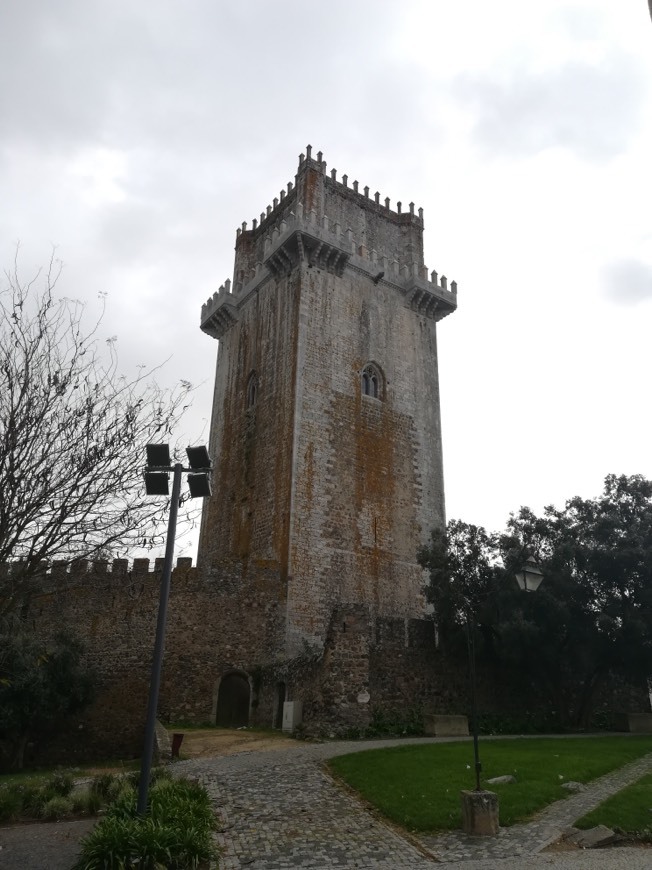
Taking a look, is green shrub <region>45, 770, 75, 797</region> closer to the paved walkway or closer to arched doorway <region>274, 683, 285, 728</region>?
the paved walkway

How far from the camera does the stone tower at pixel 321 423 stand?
22.0 meters

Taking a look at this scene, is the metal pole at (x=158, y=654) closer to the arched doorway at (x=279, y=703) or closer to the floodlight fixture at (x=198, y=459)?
the floodlight fixture at (x=198, y=459)

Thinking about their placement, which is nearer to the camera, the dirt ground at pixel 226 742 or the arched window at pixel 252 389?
the dirt ground at pixel 226 742

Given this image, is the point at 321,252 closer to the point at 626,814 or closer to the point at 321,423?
the point at 321,423

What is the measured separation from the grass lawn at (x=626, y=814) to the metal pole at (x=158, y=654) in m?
5.54

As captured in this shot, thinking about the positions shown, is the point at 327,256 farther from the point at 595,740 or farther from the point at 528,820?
the point at 528,820

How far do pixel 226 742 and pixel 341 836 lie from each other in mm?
8374

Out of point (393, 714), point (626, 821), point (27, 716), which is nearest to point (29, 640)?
point (27, 716)

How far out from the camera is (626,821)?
9.07m

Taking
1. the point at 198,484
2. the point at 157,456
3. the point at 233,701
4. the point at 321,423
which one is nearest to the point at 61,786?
the point at 198,484

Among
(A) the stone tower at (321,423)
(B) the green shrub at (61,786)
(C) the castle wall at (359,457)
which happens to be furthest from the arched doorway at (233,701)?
(B) the green shrub at (61,786)

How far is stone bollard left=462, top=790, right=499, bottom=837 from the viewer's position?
849 centimetres

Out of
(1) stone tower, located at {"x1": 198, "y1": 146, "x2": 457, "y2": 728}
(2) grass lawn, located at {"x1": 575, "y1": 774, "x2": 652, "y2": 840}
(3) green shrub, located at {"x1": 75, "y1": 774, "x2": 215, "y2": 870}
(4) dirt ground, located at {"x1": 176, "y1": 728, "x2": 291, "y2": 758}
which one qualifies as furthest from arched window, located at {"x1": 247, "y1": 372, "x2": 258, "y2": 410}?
(3) green shrub, located at {"x1": 75, "y1": 774, "x2": 215, "y2": 870}

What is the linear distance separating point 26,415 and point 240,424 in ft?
61.8
